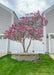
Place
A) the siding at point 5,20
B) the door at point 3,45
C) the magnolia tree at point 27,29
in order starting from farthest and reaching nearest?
the siding at point 5,20
the door at point 3,45
the magnolia tree at point 27,29

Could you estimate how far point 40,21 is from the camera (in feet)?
22.5

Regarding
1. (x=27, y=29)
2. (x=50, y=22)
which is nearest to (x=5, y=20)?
(x=50, y=22)

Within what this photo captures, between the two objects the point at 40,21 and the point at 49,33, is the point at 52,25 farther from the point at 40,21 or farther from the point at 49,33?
the point at 40,21

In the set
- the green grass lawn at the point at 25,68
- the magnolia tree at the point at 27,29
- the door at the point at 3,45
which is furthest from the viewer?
the door at the point at 3,45

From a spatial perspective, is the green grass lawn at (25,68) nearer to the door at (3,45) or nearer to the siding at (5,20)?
the door at (3,45)

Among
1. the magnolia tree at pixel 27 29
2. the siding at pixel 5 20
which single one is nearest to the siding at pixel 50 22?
the magnolia tree at pixel 27 29

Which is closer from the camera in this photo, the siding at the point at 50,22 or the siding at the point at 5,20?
the siding at the point at 50,22

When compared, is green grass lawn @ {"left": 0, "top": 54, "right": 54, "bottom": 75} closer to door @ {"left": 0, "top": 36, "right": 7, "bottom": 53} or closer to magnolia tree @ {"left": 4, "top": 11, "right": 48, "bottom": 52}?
magnolia tree @ {"left": 4, "top": 11, "right": 48, "bottom": 52}

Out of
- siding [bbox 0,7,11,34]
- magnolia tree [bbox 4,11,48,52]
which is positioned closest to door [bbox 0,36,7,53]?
siding [bbox 0,7,11,34]

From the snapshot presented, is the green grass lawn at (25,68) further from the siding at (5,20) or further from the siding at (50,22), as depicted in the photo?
the siding at (5,20)

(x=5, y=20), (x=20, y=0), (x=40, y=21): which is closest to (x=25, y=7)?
(x=20, y=0)

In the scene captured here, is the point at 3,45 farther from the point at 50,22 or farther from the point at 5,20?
the point at 50,22

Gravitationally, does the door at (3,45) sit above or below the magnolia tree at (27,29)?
below

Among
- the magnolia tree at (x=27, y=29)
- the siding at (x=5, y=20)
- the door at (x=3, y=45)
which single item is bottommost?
the door at (x=3, y=45)
